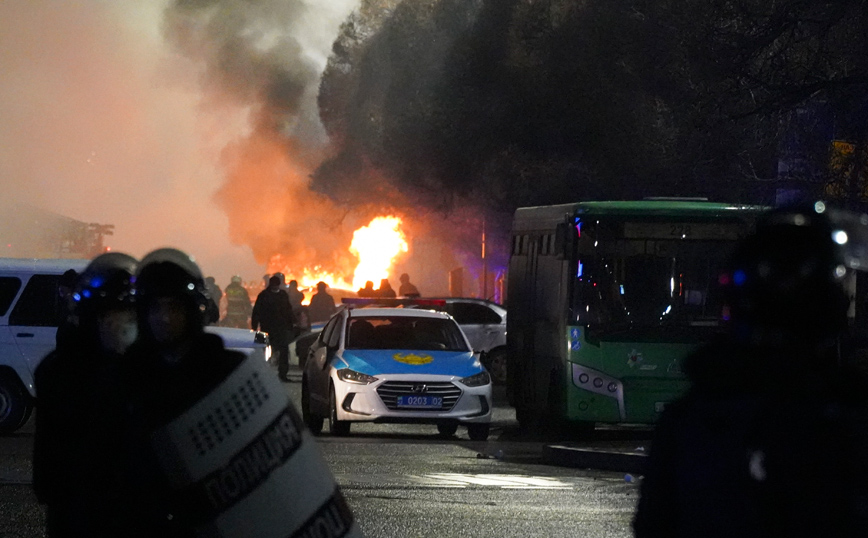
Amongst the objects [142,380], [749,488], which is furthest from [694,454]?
[142,380]

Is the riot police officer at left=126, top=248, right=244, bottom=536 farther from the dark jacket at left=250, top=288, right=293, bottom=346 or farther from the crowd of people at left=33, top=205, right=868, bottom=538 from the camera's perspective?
the dark jacket at left=250, top=288, right=293, bottom=346

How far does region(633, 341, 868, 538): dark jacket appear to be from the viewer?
2773 mm

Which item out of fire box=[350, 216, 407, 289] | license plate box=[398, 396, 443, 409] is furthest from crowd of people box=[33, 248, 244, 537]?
fire box=[350, 216, 407, 289]

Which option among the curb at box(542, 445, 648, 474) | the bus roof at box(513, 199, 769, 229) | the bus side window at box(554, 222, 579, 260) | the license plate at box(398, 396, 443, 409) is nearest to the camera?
the curb at box(542, 445, 648, 474)

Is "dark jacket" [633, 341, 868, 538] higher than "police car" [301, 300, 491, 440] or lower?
A: higher

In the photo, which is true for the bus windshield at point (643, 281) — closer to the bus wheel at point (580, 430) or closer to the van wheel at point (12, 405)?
the bus wheel at point (580, 430)

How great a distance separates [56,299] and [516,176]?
21.6 meters

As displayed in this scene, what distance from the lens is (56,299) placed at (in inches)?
690

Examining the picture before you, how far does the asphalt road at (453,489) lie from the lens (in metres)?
10.5

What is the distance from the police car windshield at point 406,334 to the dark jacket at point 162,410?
1416 cm

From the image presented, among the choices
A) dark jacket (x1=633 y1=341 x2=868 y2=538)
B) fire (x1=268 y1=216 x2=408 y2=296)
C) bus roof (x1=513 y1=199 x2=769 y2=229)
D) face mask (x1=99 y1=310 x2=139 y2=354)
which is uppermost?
fire (x1=268 y1=216 x2=408 y2=296)

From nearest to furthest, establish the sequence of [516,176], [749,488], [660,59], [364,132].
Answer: [749,488] → [660,59] → [516,176] → [364,132]

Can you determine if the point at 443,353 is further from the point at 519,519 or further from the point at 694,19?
the point at 694,19

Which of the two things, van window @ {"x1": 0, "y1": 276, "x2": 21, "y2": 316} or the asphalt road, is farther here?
van window @ {"x1": 0, "y1": 276, "x2": 21, "y2": 316}
